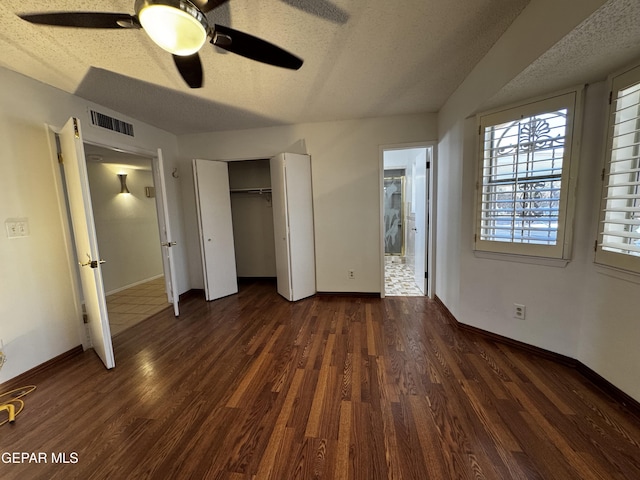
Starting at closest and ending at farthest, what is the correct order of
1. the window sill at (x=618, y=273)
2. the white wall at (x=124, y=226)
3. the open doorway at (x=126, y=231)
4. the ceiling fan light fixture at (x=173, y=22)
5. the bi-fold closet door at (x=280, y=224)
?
the ceiling fan light fixture at (x=173, y=22) < the window sill at (x=618, y=273) < the bi-fold closet door at (x=280, y=224) < the open doorway at (x=126, y=231) < the white wall at (x=124, y=226)

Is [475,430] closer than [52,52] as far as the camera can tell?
Yes

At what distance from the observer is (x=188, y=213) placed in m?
3.88

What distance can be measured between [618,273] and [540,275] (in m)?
0.45

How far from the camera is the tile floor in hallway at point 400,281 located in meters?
3.69

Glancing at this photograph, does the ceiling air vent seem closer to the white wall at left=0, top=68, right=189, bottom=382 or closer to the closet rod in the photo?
the white wall at left=0, top=68, right=189, bottom=382

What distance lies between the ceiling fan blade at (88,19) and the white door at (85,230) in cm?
92

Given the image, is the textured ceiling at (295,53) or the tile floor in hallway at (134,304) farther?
the tile floor in hallway at (134,304)

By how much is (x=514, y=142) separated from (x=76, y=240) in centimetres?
398

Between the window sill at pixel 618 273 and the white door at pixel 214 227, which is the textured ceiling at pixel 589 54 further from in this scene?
the white door at pixel 214 227

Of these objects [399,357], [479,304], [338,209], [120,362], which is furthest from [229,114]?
[479,304]

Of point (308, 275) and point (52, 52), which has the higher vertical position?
point (52, 52)

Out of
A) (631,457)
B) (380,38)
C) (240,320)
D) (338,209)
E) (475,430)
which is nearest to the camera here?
(631,457)

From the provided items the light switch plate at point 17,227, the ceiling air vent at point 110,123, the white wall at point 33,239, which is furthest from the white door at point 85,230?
the ceiling air vent at point 110,123

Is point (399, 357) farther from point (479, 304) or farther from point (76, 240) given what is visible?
point (76, 240)
